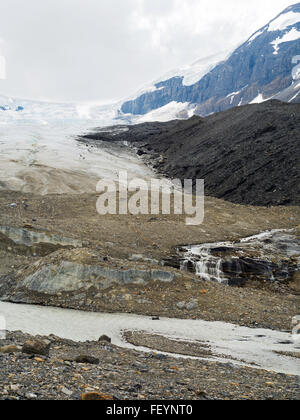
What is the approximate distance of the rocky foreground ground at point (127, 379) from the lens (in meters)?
5.13

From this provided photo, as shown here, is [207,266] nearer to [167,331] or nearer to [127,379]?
[167,331]

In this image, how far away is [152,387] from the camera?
5883 millimetres

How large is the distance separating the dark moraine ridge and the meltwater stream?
28.1 m

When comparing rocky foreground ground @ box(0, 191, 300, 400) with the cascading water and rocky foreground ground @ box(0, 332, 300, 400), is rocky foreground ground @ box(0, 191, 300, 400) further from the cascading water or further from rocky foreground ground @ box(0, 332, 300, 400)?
the cascading water

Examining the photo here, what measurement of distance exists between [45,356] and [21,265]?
477 inches

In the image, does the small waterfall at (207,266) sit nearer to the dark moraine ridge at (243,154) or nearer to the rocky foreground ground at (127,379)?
the rocky foreground ground at (127,379)

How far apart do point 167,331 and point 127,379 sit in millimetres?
6864

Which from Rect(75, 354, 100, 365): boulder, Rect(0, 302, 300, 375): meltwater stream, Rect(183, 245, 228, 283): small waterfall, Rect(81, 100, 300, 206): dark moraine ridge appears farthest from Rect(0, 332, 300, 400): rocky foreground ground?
Rect(81, 100, 300, 206): dark moraine ridge

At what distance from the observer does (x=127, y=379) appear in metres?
6.25

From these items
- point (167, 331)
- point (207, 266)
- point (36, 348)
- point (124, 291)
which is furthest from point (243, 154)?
point (36, 348)

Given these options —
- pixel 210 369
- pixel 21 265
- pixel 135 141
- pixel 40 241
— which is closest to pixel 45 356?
pixel 210 369

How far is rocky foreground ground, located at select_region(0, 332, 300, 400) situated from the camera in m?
5.13

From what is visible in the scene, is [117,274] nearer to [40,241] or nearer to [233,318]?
[233,318]

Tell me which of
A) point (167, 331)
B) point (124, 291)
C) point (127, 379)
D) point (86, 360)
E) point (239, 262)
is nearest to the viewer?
point (127, 379)
